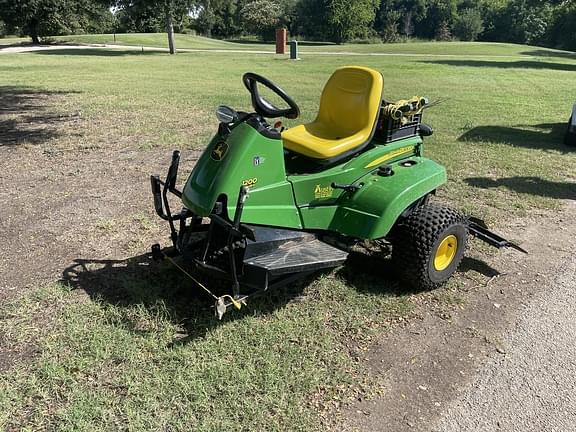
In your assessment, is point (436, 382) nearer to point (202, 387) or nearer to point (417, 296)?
point (417, 296)

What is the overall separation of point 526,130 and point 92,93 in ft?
31.4

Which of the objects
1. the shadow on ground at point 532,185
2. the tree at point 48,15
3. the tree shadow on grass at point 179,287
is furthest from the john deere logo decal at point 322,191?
the tree at point 48,15

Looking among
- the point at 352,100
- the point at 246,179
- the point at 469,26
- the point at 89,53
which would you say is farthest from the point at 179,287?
the point at 469,26

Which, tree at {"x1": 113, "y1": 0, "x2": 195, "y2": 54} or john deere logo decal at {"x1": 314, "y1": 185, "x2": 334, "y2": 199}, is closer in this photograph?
john deere logo decal at {"x1": 314, "y1": 185, "x2": 334, "y2": 199}

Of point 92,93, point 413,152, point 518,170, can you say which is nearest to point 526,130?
point 518,170

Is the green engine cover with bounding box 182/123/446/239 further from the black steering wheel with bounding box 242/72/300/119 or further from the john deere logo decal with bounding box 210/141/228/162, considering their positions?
the black steering wheel with bounding box 242/72/300/119

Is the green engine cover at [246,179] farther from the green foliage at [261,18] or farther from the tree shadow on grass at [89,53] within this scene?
the green foliage at [261,18]

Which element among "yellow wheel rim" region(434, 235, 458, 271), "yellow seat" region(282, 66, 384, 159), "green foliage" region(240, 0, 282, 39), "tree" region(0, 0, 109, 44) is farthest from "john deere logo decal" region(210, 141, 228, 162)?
"green foliage" region(240, 0, 282, 39)

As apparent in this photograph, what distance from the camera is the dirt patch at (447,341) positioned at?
2.52 m

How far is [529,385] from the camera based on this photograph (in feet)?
8.91

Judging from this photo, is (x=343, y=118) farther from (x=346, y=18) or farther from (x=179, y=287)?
(x=346, y=18)

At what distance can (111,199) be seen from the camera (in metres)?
5.12

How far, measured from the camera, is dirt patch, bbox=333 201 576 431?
2516mm

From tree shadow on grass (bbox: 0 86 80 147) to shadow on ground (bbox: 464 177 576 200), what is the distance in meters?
6.10
